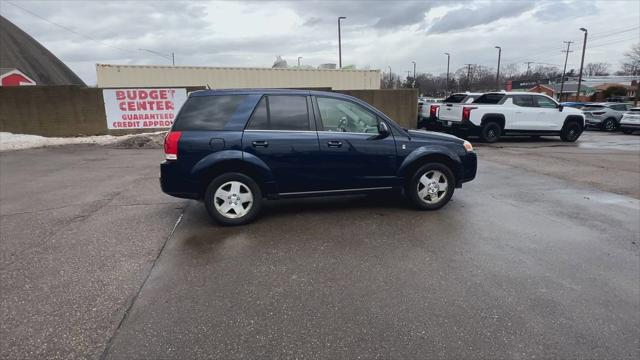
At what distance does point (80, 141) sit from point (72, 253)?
40.1 ft

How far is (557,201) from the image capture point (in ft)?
20.8

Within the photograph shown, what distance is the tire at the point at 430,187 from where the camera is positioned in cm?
555

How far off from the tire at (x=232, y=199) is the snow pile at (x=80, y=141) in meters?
9.87

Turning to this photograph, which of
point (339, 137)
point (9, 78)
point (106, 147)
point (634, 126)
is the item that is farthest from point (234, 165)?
point (9, 78)

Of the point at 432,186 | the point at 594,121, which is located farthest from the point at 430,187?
the point at 594,121

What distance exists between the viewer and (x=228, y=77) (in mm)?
21500

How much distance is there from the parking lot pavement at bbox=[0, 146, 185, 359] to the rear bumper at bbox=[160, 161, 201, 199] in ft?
1.76

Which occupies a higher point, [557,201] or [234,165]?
[234,165]

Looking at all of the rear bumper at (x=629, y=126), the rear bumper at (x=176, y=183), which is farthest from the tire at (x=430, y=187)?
the rear bumper at (x=629, y=126)

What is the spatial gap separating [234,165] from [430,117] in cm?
1278

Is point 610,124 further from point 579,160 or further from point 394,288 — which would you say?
point 394,288

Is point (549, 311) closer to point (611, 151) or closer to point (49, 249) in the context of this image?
point (49, 249)

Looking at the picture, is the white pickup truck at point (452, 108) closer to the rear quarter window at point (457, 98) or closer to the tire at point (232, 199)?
the rear quarter window at point (457, 98)

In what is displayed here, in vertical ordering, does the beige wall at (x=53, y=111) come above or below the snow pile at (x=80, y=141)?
above
